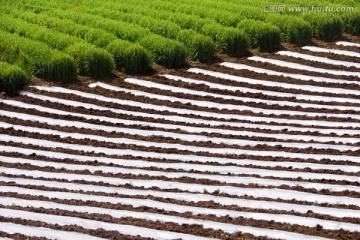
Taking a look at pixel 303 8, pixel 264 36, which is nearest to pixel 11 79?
pixel 264 36

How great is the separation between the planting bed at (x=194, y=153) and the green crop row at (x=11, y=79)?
0.21 m

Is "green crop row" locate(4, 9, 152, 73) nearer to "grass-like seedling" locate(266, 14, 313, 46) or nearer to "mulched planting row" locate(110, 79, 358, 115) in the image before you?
"mulched planting row" locate(110, 79, 358, 115)

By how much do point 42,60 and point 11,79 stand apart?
3.39 feet

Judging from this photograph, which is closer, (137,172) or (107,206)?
(107,206)

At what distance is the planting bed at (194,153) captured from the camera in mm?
9289

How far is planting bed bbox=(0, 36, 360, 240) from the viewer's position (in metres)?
9.29

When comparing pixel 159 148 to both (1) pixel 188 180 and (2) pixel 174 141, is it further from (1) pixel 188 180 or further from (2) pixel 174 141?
(1) pixel 188 180

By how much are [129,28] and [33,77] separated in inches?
106

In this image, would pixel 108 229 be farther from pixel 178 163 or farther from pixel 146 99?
pixel 146 99

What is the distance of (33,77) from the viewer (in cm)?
1533

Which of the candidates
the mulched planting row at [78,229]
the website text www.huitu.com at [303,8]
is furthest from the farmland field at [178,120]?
the website text www.huitu.com at [303,8]

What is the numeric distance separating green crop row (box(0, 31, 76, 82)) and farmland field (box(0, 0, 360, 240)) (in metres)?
0.03

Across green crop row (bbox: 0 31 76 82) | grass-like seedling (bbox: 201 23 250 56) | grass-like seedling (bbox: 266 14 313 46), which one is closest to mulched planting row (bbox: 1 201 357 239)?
green crop row (bbox: 0 31 76 82)

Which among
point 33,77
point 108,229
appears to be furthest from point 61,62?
point 108,229
